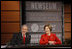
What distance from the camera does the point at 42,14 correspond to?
115 inches

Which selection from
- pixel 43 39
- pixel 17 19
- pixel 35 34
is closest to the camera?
pixel 43 39

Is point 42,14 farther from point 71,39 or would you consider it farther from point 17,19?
point 71,39

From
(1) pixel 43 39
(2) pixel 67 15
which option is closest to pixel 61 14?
(2) pixel 67 15

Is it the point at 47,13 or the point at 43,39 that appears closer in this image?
the point at 43,39

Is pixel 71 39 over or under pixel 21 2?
under

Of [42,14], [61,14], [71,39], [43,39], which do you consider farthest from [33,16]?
[43,39]

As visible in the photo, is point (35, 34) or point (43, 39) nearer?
point (43, 39)

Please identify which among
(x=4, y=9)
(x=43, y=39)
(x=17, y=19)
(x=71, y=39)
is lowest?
(x=71, y=39)

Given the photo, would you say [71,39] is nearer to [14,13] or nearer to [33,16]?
[33,16]

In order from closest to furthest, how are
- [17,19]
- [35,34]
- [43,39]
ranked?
[43,39], [17,19], [35,34]

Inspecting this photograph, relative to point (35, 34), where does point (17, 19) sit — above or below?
above

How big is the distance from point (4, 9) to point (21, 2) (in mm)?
365

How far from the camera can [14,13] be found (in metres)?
2.69

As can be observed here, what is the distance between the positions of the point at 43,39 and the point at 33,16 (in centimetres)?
159
